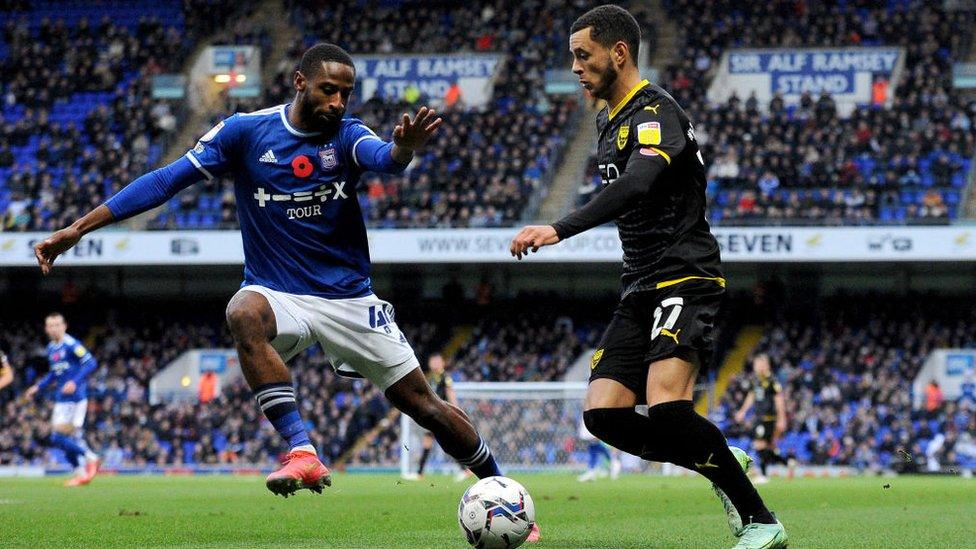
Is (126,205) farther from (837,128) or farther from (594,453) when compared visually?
(837,128)

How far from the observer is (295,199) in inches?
285

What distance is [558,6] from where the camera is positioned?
119 ft

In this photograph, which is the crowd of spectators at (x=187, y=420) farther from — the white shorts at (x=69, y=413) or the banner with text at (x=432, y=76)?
the white shorts at (x=69, y=413)

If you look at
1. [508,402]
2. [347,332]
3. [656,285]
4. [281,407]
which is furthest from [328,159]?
[508,402]

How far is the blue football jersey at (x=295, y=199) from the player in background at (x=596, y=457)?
497 inches

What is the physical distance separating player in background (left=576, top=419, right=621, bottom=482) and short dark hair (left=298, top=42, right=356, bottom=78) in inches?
509

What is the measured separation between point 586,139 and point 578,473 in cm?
1054

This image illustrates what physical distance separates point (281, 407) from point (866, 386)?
2229cm

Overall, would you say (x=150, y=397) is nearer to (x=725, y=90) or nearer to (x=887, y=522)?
(x=725, y=90)

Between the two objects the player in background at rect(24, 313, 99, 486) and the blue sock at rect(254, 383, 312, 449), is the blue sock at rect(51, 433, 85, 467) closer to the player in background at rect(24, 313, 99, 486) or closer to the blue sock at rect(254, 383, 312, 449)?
the player in background at rect(24, 313, 99, 486)

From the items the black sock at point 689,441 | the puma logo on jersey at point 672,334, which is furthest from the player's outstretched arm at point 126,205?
the puma logo on jersey at point 672,334

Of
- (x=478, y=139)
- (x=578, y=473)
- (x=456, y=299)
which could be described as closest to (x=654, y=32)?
(x=478, y=139)

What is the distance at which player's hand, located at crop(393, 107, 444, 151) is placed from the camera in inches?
265

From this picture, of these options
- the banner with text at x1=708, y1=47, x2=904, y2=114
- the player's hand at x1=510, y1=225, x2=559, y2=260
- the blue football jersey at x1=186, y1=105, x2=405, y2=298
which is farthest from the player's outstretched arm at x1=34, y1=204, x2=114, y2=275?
the banner with text at x1=708, y1=47, x2=904, y2=114
